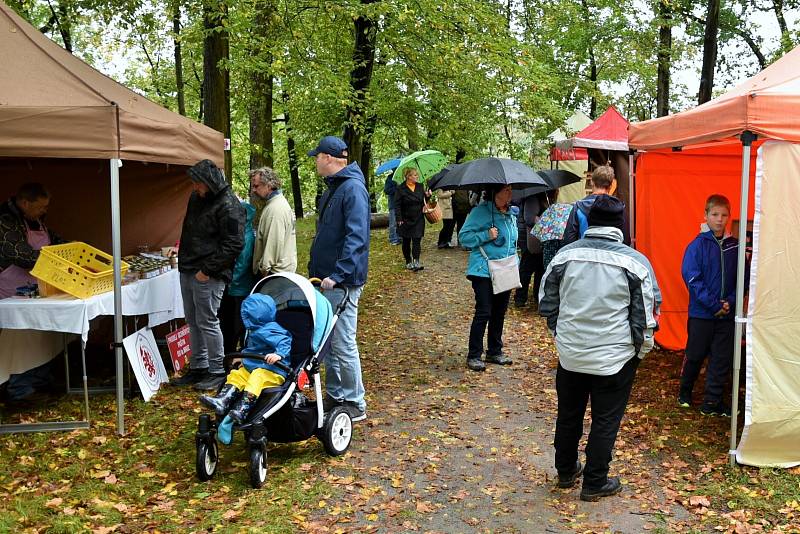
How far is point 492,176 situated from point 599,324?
123 inches

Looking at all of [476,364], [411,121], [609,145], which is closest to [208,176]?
[476,364]

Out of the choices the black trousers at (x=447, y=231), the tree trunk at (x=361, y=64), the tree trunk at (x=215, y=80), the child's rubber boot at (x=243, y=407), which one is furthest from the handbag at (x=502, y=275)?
the black trousers at (x=447, y=231)

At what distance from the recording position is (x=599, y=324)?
13.7ft

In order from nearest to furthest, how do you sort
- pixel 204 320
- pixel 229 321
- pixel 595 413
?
1. pixel 595 413
2. pixel 204 320
3. pixel 229 321

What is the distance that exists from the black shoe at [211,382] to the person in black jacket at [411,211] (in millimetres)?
6795

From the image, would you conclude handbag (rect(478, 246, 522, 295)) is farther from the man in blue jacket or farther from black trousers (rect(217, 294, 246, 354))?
black trousers (rect(217, 294, 246, 354))

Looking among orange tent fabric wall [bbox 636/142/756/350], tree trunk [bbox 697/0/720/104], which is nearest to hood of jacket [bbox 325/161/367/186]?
orange tent fabric wall [bbox 636/142/756/350]

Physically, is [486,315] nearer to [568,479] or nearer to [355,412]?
[355,412]

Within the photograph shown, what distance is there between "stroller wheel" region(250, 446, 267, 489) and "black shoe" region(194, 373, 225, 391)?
7.06 feet

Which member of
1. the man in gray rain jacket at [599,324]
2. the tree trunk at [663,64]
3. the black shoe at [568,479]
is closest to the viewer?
the man in gray rain jacket at [599,324]

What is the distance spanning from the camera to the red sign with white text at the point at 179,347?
705 centimetres

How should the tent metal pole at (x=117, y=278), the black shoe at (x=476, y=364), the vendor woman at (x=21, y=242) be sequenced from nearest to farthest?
the tent metal pole at (x=117, y=278) → the vendor woman at (x=21, y=242) → the black shoe at (x=476, y=364)

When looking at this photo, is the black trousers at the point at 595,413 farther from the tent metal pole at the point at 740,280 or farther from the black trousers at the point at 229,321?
the black trousers at the point at 229,321

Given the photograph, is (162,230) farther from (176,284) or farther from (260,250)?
(260,250)
